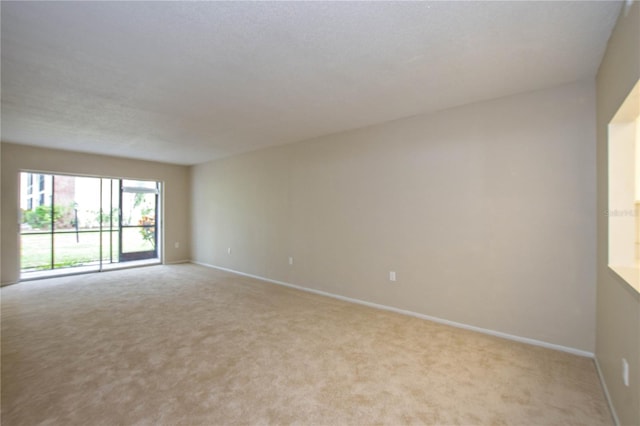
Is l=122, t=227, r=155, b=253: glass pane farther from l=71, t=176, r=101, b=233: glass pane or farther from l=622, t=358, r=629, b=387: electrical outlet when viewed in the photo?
l=622, t=358, r=629, b=387: electrical outlet

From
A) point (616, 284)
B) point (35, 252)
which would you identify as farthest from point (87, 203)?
point (616, 284)

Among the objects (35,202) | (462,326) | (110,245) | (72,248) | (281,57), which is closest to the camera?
(281,57)

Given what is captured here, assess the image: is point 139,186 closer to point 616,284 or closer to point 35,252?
point 35,252

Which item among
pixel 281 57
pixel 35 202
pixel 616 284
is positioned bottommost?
pixel 616 284

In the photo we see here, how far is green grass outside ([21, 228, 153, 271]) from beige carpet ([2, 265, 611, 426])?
2528mm

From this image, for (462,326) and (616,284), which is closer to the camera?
(616,284)

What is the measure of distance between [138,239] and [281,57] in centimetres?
681

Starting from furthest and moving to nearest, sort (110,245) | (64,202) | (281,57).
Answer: (110,245) < (64,202) < (281,57)

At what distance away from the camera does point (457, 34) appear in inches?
82.5

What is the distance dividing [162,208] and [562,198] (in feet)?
25.9

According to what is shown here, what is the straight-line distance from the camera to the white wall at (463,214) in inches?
110

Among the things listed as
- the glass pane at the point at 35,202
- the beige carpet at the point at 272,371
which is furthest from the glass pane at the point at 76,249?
the beige carpet at the point at 272,371

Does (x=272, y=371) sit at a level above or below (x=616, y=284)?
below

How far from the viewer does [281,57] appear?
7.90ft
